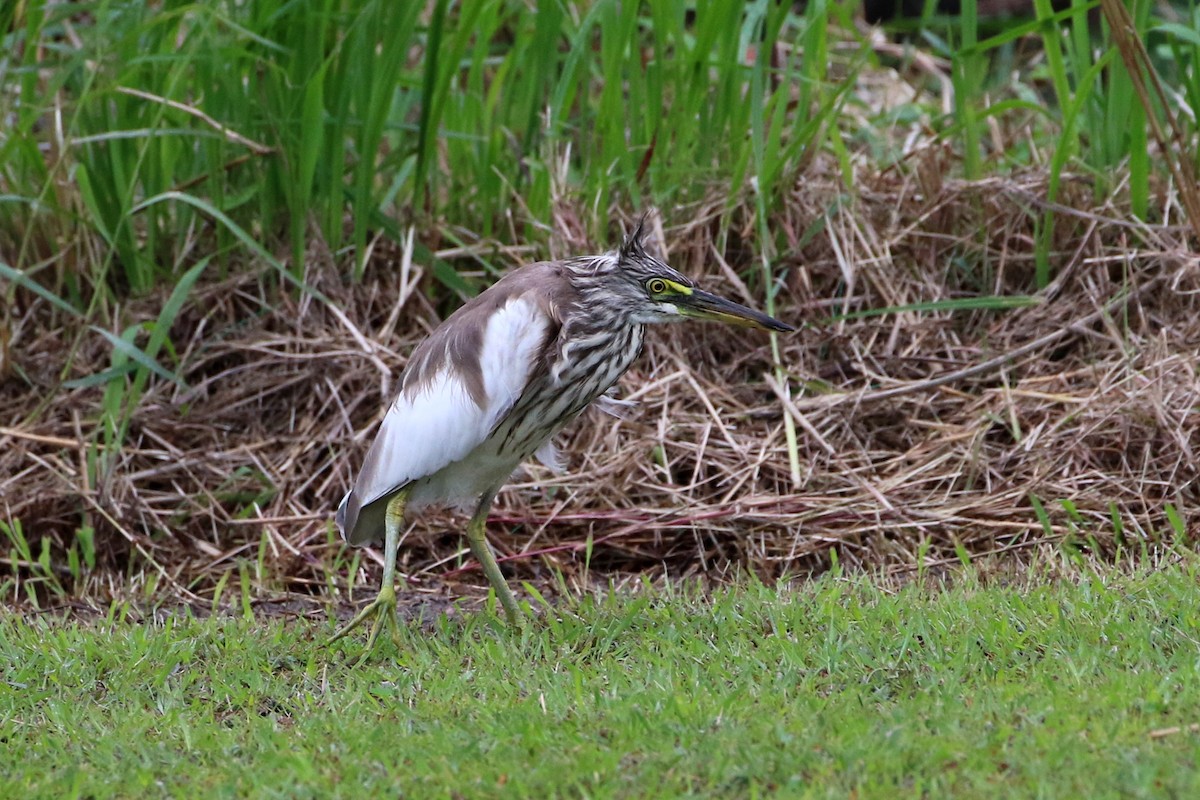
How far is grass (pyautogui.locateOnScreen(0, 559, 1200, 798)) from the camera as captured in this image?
2.89 m

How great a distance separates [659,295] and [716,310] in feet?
0.65

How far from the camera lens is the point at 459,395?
14.1 ft

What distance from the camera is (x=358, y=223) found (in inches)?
239

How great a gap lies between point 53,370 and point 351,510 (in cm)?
234

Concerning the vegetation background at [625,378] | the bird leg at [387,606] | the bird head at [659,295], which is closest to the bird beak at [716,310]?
the bird head at [659,295]

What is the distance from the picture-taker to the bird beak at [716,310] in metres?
4.58

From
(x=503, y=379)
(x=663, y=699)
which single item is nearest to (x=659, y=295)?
(x=503, y=379)

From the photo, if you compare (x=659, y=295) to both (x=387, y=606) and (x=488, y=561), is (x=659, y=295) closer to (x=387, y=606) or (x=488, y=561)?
(x=488, y=561)

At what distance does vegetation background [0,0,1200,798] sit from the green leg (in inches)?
3.4

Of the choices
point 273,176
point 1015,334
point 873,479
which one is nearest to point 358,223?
point 273,176

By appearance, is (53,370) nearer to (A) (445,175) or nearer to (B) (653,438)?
(A) (445,175)

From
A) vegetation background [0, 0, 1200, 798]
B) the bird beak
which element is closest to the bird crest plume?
the bird beak

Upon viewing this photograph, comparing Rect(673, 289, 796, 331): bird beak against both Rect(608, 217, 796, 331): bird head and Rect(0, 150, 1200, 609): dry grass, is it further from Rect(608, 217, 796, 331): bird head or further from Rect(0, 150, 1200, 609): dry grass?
Rect(0, 150, 1200, 609): dry grass

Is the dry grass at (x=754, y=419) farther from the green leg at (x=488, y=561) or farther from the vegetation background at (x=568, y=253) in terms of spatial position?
the green leg at (x=488, y=561)
